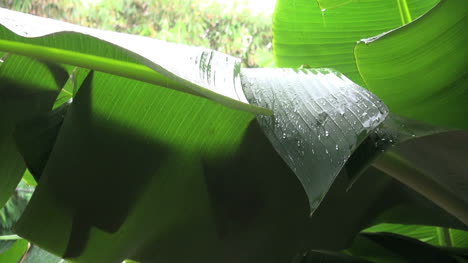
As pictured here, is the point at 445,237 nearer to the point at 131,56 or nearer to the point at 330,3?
the point at 330,3

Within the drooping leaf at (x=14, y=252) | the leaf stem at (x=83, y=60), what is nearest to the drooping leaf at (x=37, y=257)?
the drooping leaf at (x=14, y=252)

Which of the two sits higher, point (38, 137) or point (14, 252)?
point (38, 137)

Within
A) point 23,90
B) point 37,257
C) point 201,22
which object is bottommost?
point 201,22

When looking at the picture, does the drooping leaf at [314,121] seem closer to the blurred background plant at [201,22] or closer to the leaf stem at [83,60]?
the leaf stem at [83,60]

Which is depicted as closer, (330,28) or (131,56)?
(131,56)

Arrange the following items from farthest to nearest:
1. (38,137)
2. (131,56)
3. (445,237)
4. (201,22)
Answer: (201,22) → (445,237) → (38,137) → (131,56)

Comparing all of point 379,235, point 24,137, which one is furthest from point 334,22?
point 24,137

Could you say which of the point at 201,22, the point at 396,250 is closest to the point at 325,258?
the point at 396,250
